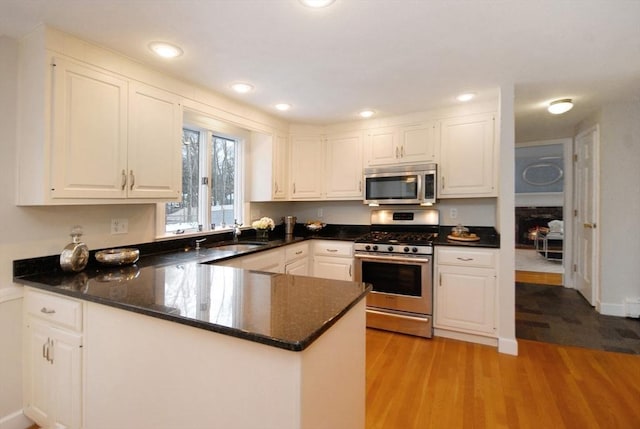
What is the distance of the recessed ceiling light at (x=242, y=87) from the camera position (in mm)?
2547

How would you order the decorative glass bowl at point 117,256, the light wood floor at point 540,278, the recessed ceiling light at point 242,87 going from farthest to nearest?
the light wood floor at point 540,278
the recessed ceiling light at point 242,87
the decorative glass bowl at point 117,256

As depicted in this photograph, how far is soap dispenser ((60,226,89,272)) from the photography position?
1.80 m

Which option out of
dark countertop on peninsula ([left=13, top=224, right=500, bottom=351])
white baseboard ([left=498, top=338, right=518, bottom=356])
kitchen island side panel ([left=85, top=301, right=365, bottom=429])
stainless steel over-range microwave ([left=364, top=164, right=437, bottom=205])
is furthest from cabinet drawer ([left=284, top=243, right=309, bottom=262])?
white baseboard ([left=498, top=338, right=518, bottom=356])

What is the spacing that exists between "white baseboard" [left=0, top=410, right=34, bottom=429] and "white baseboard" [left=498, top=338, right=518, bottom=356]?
133 inches

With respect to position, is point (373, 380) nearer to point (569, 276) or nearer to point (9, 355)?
point (9, 355)

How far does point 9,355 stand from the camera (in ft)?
5.82

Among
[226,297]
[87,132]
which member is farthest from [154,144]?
[226,297]

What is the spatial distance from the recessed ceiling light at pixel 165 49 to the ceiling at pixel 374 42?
5cm

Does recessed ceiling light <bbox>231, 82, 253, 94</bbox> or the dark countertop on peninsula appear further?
recessed ceiling light <bbox>231, 82, 253, 94</bbox>

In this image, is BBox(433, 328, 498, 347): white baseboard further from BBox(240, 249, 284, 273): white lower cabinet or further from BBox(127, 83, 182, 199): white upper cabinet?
BBox(127, 83, 182, 199): white upper cabinet

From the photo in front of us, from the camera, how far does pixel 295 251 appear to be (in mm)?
3326

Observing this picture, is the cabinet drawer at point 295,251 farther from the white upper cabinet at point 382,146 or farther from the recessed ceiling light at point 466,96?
the recessed ceiling light at point 466,96

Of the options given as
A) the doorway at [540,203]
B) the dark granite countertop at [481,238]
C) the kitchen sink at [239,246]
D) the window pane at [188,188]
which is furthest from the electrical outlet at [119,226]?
the doorway at [540,203]

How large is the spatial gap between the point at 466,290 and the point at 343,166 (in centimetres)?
190
